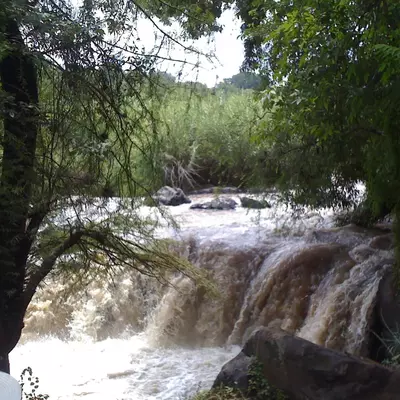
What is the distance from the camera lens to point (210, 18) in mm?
3889

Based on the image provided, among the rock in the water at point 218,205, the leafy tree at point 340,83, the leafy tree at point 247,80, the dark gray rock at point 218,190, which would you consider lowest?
the rock in the water at point 218,205

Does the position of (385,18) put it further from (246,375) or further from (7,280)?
(246,375)

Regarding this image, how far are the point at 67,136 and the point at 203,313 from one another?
4.22 metres

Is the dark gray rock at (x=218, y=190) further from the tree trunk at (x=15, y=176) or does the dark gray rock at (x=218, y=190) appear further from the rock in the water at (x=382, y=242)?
the tree trunk at (x=15, y=176)

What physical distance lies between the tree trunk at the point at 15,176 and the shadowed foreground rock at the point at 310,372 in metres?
1.82

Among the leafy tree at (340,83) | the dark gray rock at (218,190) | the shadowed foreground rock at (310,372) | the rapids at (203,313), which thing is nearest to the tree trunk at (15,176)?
the leafy tree at (340,83)

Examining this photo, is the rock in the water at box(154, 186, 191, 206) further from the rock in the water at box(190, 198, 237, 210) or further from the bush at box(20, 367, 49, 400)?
the bush at box(20, 367, 49, 400)

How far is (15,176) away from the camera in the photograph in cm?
312

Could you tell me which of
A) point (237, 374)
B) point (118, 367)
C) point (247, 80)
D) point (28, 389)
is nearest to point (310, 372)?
point (237, 374)

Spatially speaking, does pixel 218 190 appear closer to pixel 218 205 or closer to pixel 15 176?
pixel 218 205

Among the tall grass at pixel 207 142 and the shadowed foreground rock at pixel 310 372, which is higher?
the tall grass at pixel 207 142

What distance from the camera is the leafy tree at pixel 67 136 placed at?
305 centimetres

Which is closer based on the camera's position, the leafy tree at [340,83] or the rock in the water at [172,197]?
the leafy tree at [340,83]

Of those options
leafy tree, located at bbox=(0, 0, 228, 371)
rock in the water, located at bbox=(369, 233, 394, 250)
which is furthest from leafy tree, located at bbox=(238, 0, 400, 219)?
rock in the water, located at bbox=(369, 233, 394, 250)
